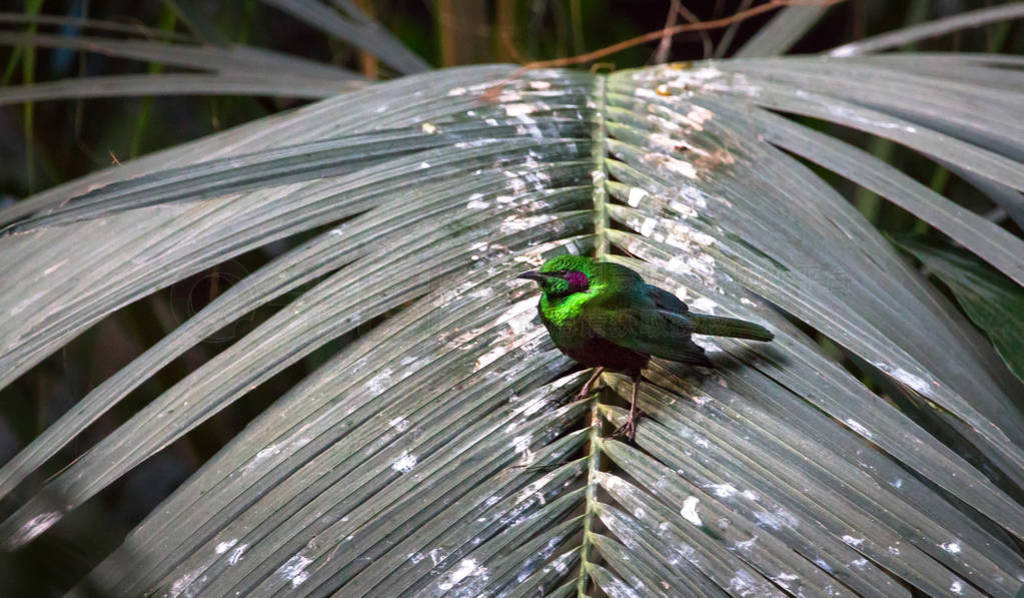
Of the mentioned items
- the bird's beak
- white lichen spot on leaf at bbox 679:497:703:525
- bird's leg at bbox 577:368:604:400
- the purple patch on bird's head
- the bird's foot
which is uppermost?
the bird's beak

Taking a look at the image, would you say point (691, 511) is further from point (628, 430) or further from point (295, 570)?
point (295, 570)

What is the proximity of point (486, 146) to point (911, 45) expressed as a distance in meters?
1.41

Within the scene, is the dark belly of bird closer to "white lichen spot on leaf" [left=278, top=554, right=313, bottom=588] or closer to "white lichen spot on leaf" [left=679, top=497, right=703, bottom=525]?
"white lichen spot on leaf" [left=679, top=497, right=703, bottom=525]

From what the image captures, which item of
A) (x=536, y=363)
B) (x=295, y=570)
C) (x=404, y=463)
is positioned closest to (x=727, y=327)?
(x=536, y=363)

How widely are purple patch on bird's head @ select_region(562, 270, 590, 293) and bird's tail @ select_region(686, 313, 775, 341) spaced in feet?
0.33

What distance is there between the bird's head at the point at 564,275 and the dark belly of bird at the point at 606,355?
5 cm

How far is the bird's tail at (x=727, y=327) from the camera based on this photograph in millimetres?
743

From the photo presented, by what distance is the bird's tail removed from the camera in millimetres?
743

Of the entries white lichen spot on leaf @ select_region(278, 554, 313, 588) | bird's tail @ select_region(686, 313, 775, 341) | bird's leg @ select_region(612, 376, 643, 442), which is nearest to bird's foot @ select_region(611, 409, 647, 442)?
bird's leg @ select_region(612, 376, 643, 442)

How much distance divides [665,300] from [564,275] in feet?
0.32

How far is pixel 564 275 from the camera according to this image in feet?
2.48

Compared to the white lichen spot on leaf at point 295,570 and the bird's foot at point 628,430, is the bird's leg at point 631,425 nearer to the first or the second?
the bird's foot at point 628,430

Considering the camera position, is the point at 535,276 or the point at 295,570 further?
the point at 535,276

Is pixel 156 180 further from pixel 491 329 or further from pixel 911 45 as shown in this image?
pixel 911 45
